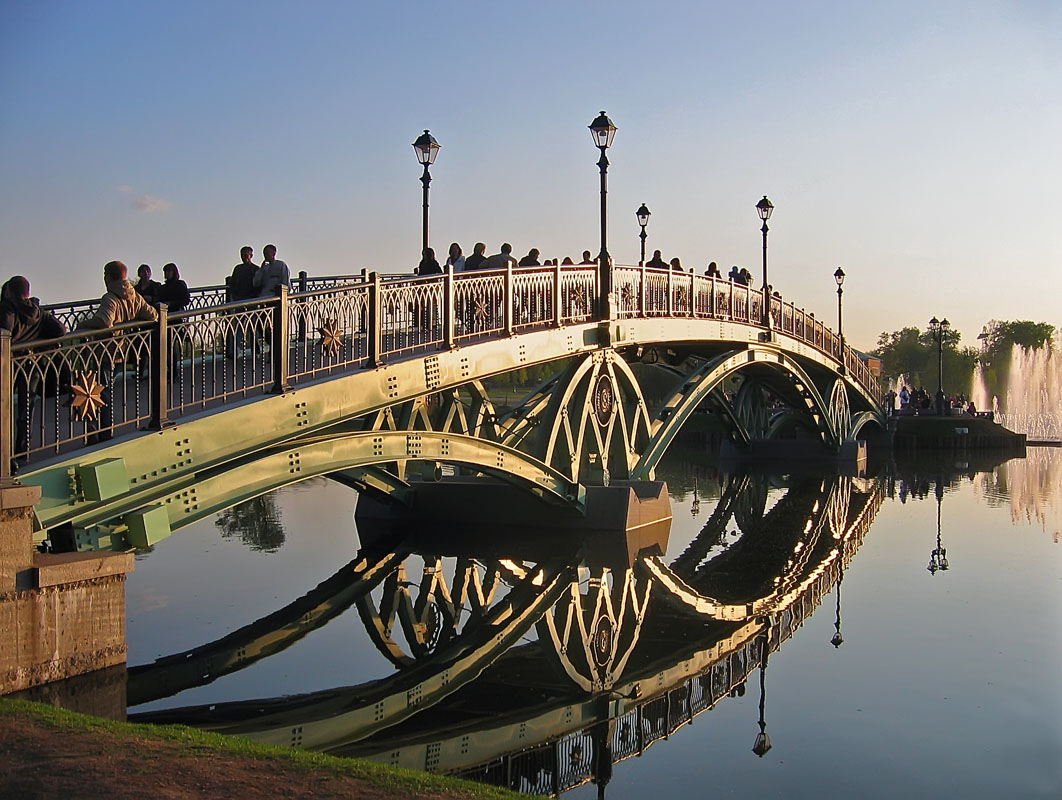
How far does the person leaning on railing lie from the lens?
11.0 meters

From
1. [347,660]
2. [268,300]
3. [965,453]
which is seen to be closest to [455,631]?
[347,660]

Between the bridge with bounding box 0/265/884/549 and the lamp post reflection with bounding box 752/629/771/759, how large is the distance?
5.52 meters

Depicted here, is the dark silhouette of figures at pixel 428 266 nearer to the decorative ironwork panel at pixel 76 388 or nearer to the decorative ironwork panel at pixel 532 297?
the decorative ironwork panel at pixel 532 297

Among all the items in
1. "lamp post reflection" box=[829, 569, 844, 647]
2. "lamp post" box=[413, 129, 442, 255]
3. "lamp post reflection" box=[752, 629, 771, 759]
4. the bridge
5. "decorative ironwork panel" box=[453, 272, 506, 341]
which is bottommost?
"lamp post reflection" box=[752, 629, 771, 759]

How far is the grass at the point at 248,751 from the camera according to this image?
6977mm

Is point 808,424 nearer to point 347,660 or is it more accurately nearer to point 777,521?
point 777,521

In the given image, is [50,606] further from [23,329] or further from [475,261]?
[475,261]

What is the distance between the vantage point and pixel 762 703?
37.3ft

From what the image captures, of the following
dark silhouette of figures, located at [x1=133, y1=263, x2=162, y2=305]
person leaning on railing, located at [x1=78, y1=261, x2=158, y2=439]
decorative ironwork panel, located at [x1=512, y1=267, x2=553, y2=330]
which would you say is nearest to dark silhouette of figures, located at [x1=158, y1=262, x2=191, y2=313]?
dark silhouette of figures, located at [x1=133, y1=263, x2=162, y2=305]

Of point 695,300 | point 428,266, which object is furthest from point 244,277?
point 695,300

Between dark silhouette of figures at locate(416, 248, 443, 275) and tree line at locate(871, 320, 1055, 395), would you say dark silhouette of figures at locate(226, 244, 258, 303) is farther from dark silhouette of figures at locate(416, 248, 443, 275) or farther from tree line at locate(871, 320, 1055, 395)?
tree line at locate(871, 320, 1055, 395)

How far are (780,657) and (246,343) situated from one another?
7220 millimetres

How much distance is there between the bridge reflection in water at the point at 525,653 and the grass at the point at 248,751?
4.86 ft

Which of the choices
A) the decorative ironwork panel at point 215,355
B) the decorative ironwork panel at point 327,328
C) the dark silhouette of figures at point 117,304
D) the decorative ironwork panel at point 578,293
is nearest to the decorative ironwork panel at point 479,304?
the decorative ironwork panel at point 578,293
